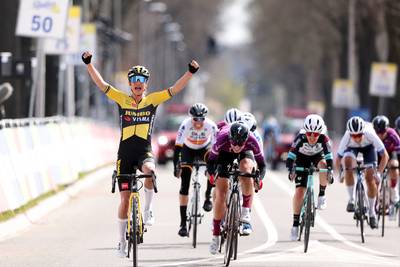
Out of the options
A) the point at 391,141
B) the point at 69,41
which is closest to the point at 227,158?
the point at 391,141

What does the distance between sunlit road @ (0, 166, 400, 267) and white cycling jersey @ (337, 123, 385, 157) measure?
1192 mm

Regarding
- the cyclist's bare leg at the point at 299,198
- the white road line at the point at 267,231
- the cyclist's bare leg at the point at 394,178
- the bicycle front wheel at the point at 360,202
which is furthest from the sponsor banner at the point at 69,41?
the cyclist's bare leg at the point at 299,198

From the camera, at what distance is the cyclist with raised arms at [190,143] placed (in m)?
18.4

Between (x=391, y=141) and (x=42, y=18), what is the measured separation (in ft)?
28.9

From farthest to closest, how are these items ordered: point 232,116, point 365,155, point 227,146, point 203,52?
point 203,52 < point 365,155 < point 232,116 < point 227,146

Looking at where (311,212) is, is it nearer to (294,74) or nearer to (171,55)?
(294,74)

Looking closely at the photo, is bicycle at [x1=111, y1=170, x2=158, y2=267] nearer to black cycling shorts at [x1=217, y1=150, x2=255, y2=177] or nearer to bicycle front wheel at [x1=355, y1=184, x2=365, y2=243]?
black cycling shorts at [x1=217, y1=150, x2=255, y2=177]

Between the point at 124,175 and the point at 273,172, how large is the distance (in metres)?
29.8

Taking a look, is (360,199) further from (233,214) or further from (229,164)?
(233,214)

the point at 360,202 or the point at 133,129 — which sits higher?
the point at 133,129

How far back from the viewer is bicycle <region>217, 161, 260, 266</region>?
48.6 ft

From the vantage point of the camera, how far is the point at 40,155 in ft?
78.8

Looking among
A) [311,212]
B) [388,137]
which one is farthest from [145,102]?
[388,137]

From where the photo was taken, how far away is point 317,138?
57.9ft
